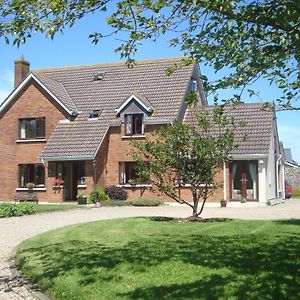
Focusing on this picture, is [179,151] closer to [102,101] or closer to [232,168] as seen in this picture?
[232,168]

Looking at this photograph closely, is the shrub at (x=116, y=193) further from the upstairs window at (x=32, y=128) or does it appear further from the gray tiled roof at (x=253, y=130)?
the gray tiled roof at (x=253, y=130)

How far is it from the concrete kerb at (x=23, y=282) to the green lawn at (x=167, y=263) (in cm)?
14

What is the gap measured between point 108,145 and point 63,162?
322 centimetres

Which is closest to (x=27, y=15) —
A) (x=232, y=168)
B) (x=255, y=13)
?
(x=255, y=13)

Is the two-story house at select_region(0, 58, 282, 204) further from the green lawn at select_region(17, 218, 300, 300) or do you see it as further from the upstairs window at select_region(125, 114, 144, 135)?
the green lawn at select_region(17, 218, 300, 300)

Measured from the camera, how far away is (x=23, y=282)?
30.1 ft

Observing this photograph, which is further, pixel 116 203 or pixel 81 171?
pixel 81 171

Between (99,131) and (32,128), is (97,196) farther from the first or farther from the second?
(32,128)

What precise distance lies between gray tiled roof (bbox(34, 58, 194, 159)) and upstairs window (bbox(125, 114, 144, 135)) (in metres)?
0.90

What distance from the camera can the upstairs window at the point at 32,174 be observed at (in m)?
34.4

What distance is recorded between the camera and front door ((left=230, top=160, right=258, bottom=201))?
97.2 feet

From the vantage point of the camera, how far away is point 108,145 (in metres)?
33.7

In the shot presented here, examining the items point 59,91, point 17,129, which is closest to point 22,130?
point 17,129

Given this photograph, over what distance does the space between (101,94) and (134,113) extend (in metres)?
4.46
